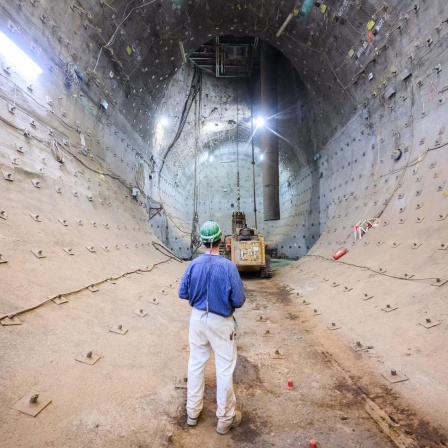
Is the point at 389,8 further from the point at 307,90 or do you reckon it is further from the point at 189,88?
the point at 189,88

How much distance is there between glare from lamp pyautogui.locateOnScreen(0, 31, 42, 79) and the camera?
4266mm

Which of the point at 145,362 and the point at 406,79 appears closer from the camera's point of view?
the point at 145,362

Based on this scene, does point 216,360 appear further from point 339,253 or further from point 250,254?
point 250,254

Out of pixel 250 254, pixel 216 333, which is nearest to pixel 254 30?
pixel 250 254

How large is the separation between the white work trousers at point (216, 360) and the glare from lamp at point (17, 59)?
484cm

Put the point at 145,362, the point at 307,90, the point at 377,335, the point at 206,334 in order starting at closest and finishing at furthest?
the point at 206,334, the point at 145,362, the point at 377,335, the point at 307,90

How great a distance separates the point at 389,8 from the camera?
568cm

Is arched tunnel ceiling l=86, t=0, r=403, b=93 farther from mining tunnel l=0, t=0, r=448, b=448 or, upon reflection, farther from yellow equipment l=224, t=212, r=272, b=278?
yellow equipment l=224, t=212, r=272, b=278

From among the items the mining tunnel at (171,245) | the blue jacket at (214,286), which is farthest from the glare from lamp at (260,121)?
the blue jacket at (214,286)

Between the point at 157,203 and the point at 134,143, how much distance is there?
264 centimetres

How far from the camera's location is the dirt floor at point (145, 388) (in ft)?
6.08

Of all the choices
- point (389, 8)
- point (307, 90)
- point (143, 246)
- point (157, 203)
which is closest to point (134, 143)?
point (157, 203)

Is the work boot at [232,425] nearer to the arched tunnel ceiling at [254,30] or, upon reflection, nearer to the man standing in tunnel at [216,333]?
the man standing in tunnel at [216,333]

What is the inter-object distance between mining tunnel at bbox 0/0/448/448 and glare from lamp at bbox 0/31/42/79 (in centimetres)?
3
